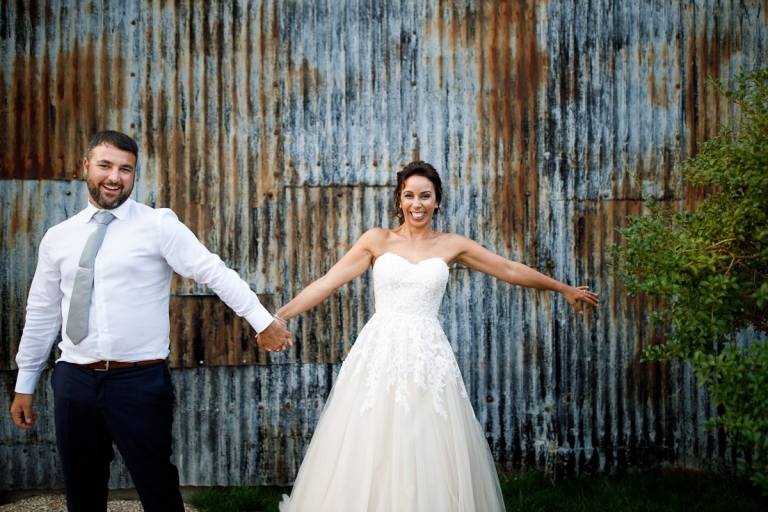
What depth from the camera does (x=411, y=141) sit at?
16.4 feet

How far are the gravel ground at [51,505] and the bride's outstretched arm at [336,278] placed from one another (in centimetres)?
210

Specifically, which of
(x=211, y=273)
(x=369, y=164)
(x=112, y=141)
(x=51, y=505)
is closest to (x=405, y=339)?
(x=211, y=273)

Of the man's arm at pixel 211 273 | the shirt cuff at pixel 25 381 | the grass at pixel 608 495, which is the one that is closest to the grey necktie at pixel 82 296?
the man's arm at pixel 211 273

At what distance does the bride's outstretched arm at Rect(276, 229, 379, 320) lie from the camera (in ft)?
12.9

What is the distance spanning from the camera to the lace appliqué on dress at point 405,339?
364cm

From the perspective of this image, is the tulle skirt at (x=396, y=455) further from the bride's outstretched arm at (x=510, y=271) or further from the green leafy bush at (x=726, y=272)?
the green leafy bush at (x=726, y=272)

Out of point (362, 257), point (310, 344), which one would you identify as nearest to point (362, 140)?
point (362, 257)

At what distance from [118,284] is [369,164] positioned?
2327 mm

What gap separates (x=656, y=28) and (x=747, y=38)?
0.77m

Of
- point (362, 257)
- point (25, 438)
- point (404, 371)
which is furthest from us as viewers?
point (25, 438)

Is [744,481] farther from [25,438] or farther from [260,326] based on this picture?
[25,438]

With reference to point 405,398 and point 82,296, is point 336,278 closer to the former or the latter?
point 405,398

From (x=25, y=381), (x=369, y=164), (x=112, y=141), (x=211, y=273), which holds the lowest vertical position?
(x=25, y=381)

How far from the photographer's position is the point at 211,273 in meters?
3.53
